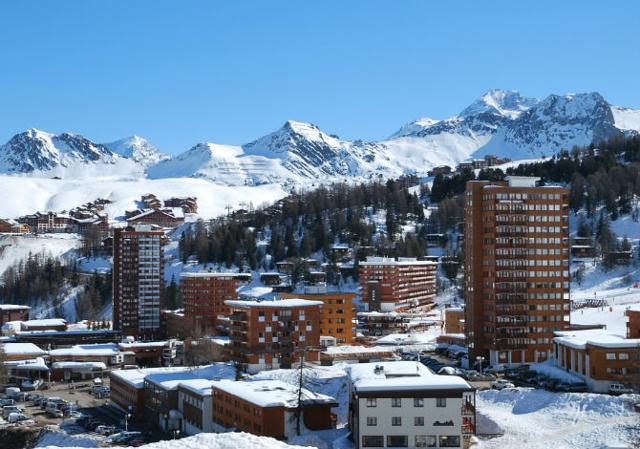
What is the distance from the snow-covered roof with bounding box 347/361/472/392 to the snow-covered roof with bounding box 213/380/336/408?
7.88ft

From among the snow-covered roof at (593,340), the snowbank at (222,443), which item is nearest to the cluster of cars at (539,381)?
the snow-covered roof at (593,340)

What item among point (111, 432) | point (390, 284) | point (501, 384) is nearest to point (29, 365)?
point (111, 432)

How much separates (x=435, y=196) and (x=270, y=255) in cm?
3471

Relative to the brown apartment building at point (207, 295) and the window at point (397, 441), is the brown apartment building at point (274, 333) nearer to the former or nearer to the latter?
the window at point (397, 441)

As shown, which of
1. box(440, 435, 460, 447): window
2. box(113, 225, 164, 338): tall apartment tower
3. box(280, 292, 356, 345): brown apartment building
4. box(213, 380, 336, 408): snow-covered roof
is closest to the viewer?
box(440, 435, 460, 447): window

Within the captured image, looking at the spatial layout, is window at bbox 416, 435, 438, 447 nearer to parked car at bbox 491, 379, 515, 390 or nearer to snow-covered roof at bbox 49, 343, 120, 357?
parked car at bbox 491, 379, 515, 390

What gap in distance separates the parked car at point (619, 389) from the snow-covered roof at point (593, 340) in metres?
2.29

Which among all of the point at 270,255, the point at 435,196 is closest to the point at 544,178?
the point at 435,196

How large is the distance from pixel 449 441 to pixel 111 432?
20.9 meters

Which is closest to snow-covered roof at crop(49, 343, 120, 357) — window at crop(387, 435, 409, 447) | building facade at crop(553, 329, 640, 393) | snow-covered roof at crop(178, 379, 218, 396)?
snow-covered roof at crop(178, 379, 218, 396)

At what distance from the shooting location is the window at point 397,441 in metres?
40.8

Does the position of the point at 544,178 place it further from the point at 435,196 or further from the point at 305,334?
the point at 305,334

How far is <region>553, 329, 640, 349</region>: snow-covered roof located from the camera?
51.9 meters

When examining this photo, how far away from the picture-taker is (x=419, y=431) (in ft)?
134
